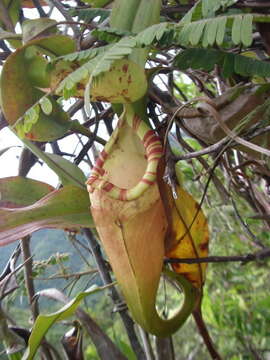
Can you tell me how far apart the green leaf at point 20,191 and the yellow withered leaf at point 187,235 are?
0.18 metres

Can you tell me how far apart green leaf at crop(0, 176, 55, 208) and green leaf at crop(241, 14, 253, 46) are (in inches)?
12.7

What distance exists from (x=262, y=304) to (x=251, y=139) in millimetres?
824

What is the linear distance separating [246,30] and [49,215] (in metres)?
0.29

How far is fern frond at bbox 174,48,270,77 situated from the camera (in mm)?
401

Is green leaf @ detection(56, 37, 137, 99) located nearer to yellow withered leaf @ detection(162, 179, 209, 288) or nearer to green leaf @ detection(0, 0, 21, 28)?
yellow withered leaf @ detection(162, 179, 209, 288)

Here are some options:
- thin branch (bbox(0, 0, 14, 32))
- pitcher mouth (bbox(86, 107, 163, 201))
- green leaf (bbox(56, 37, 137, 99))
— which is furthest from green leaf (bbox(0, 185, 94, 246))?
thin branch (bbox(0, 0, 14, 32))

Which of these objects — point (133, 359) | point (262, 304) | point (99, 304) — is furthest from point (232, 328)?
point (133, 359)

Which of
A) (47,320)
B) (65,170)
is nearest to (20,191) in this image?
(65,170)

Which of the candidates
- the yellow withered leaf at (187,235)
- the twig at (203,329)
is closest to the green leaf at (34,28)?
the yellow withered leaf at (187,235)

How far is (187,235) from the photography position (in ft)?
1.74

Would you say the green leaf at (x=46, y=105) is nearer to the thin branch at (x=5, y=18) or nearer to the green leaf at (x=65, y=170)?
the green leaf at (x=65, y=170)

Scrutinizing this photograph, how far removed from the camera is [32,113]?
0.39m

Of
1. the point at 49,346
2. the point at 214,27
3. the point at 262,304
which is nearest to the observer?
the point at 214,27

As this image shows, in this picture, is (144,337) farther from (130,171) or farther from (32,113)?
(32,113)
